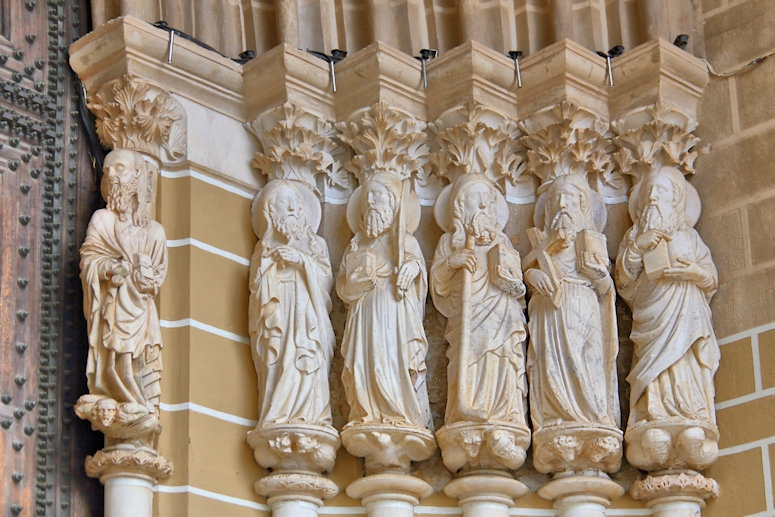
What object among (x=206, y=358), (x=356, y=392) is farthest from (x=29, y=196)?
(x=356, y=392)

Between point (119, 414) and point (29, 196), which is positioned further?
point (29, 196)

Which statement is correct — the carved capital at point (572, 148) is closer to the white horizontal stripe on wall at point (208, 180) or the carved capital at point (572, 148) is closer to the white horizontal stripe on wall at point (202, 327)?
the white horizontal stripe on wall at point (208, 180)

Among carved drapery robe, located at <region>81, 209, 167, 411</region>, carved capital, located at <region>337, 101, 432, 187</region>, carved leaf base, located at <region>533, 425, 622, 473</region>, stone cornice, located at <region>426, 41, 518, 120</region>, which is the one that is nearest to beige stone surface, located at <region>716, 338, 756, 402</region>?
carved leaf base, located at <region>533, 425, 622, 473</region>

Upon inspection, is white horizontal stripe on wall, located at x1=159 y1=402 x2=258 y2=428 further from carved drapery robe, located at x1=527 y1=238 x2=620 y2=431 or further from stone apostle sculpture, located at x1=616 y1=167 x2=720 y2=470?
stone apostle sculpture, located at x1=616 y1=167 x2=720 y2=470

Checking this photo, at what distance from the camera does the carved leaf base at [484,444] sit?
6.79m

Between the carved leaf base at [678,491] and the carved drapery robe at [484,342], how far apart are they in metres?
0.47

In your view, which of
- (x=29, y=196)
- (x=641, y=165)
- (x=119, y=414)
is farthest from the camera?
(x=641, y=165)

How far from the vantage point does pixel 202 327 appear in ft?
22.4

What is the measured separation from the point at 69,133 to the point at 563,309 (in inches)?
68.9

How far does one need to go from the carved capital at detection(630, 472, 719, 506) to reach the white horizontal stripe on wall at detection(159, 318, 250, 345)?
4.59 ft

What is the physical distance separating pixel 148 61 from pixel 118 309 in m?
0.93

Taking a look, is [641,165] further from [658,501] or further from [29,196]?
[29,196]

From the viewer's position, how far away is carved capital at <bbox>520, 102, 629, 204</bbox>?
7.28m

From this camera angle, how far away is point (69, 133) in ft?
23.1
